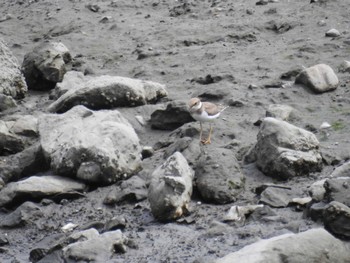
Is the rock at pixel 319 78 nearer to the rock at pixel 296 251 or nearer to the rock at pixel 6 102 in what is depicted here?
the rock at pixel 6 102

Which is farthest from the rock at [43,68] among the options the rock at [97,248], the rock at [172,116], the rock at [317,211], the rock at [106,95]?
the rock at [317,211]

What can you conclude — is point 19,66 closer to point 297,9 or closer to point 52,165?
point 52,165

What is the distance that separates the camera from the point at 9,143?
854 cm

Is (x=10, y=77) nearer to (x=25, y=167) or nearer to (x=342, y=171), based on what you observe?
(x=25, y=167)

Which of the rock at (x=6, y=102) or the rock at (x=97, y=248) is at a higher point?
the rock at (x=97, y=248)

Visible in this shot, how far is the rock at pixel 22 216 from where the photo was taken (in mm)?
6973

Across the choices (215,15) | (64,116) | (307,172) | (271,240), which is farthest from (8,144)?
(215,15)

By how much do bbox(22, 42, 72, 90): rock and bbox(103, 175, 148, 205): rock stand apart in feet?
11.9

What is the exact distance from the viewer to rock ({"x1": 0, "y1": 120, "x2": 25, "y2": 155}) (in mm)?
8508

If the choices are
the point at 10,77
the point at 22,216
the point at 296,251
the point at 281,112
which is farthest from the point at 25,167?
the point at 296,251

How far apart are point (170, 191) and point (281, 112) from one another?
249cm

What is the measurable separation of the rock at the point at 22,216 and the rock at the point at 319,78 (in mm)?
3844

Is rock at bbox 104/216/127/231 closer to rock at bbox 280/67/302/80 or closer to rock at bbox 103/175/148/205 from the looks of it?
rock at bbox 103/175/148/205

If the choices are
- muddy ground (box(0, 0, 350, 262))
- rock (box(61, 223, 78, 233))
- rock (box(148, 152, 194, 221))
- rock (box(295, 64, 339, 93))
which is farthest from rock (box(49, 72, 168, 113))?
rock (box(148, 152, 194, 221))
